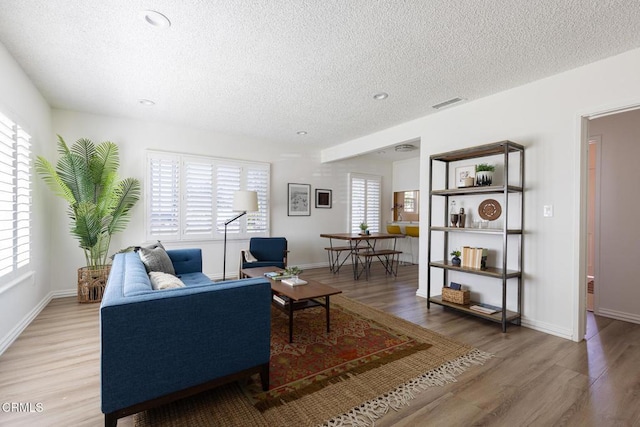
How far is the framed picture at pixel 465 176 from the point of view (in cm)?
344

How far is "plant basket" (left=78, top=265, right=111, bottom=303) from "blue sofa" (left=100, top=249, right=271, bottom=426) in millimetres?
2481

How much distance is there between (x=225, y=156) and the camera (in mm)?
5418

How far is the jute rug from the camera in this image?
176 cm

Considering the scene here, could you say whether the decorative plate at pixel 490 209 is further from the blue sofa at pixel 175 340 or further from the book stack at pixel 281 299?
the blue sofa at pixel 175 340

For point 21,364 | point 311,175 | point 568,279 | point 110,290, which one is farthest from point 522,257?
point 21,364

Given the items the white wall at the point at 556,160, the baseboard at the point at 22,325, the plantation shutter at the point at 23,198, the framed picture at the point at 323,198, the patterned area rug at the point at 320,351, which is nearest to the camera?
the patterned area rug at the point at 320,351

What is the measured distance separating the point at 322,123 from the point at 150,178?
9.40 ft

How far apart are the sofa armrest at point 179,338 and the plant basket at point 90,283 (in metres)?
3.01

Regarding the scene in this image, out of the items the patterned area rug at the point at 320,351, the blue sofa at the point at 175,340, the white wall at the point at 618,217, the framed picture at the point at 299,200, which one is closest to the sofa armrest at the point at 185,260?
the patterned area rug at the point at 320,351

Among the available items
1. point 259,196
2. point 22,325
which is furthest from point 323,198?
point 22,325

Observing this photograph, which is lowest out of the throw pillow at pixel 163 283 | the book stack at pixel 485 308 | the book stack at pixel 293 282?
the book stack at pixel 485 308

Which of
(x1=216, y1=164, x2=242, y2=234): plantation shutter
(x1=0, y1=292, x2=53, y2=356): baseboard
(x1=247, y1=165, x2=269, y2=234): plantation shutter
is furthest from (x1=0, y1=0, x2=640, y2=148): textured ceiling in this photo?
(x1=0, y1=292, x2=53, y2=356): baseboard

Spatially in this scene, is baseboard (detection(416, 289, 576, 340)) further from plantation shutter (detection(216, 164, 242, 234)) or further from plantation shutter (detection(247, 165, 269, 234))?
plantation shutter (detection(216, 164, 242, 234))

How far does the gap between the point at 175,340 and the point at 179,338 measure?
2cm
